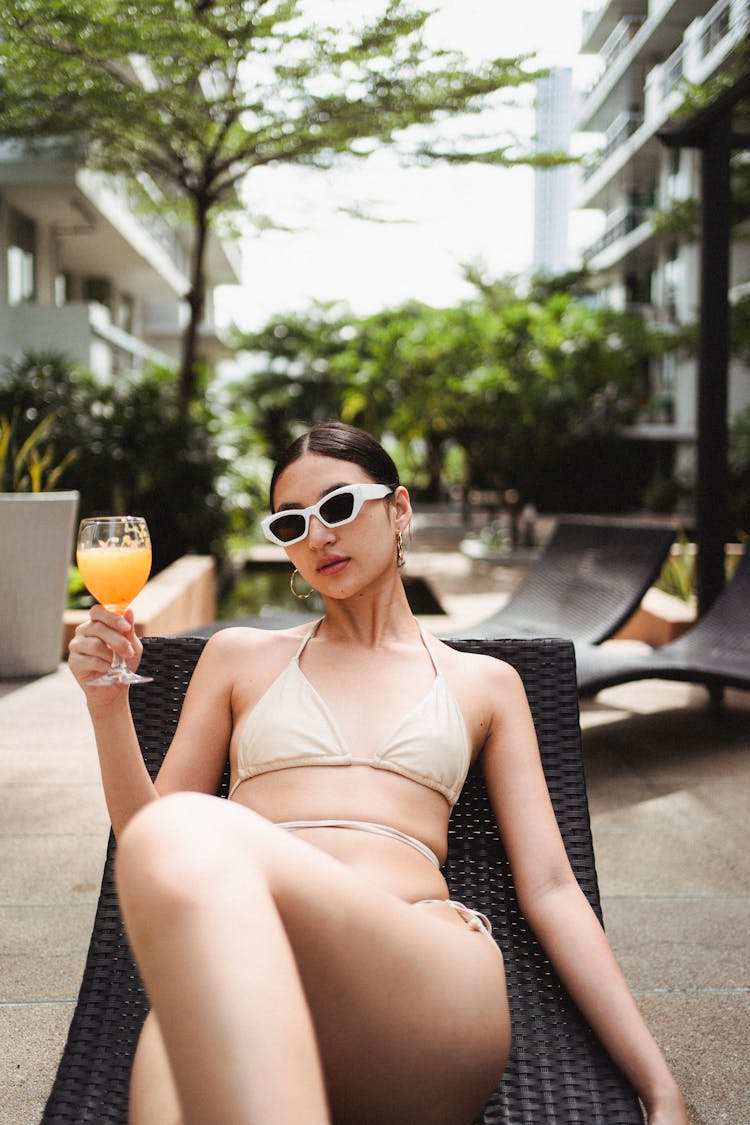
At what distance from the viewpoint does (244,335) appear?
46188 mm

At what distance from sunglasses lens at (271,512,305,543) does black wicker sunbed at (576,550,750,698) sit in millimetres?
2723

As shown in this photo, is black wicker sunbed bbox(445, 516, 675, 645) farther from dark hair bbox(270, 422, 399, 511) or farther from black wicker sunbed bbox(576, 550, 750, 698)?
dark hair bbox(270, 422, 399, 511)

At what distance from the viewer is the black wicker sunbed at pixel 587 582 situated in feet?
19.4

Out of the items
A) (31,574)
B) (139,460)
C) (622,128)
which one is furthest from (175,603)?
(622,128)

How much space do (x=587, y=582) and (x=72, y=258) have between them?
1975 centimetres

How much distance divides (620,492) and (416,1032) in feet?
103

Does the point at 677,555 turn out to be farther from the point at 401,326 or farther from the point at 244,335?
the point at 244,335

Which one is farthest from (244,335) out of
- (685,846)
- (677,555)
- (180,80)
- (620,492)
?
(685,846)

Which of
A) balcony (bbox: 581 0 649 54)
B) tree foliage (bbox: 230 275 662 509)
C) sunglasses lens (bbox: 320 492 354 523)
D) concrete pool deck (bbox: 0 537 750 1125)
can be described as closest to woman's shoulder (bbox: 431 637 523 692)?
sunglasses lens (bbox: 320 492 354 523)

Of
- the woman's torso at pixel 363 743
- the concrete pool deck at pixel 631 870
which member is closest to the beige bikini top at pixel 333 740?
the woman's torso at pixel 363 743

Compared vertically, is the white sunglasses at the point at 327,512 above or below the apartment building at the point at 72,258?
below

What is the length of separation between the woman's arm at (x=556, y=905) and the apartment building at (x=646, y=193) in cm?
2245

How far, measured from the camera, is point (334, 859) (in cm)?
161

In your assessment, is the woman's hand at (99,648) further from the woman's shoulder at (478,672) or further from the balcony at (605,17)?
the balcony at (605,17)
